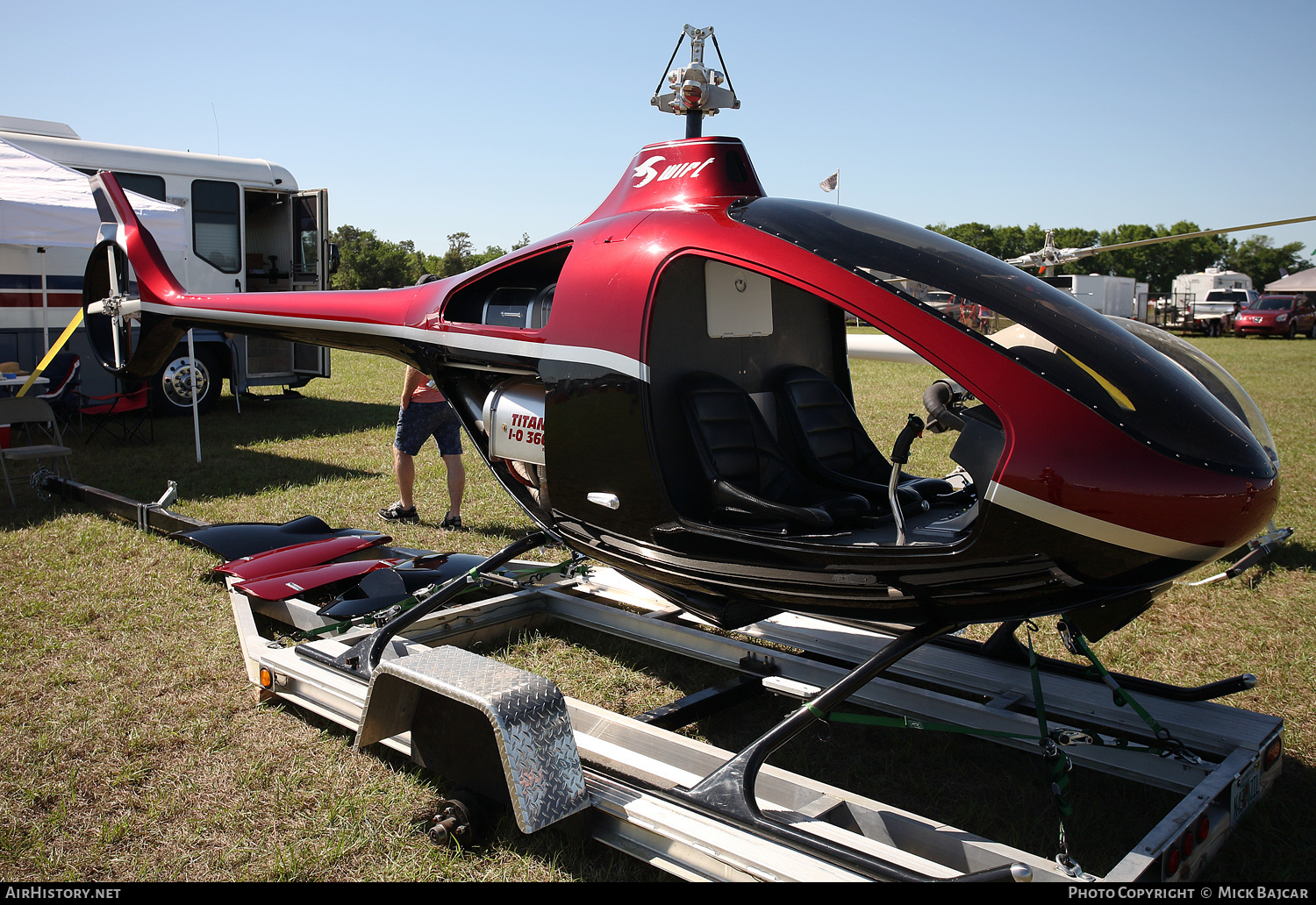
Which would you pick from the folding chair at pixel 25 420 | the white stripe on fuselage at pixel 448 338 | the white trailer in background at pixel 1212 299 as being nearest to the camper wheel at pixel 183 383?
the folding chair at pixel 25 420

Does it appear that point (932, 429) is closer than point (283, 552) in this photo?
Yes

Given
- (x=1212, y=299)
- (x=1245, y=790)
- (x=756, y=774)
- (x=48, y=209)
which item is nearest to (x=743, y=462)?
(x=756, y=774)

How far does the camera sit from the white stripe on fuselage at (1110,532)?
99.8 inches

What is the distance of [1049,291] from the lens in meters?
3.15

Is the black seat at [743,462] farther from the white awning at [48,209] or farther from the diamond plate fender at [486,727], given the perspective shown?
the white awning at [48,209]

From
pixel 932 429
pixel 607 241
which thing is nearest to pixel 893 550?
pixel 932 429

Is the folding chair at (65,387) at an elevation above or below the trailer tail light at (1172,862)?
above

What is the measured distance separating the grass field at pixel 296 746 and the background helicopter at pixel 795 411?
887mm

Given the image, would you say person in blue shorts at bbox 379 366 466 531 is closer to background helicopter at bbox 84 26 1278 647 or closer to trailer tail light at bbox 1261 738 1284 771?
background helicopter at bbox 84 26 1278 647

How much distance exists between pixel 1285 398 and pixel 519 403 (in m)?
15.9

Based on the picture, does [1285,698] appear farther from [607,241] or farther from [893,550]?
[607,241]

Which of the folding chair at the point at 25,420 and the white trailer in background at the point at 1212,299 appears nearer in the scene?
the folding chair at the point at 25,420

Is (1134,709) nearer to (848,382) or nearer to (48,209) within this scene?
(848,382)
